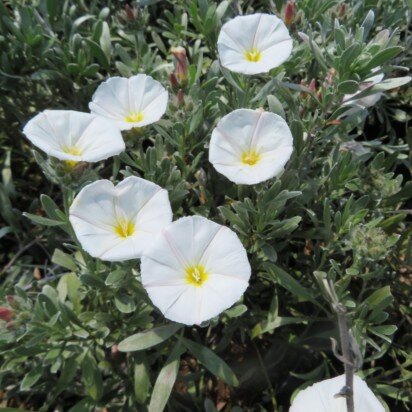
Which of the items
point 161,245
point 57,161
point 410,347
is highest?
point 57,161

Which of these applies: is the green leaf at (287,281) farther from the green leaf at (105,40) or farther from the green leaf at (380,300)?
the green leaf at (105,40)

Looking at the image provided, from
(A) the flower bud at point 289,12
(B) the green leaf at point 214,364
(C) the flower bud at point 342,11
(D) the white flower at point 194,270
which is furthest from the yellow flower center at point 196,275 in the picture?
(C) the flower bud at point 342,11

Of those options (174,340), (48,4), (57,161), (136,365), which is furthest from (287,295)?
(48,4)

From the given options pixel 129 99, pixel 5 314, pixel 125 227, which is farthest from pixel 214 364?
pixel 129 99

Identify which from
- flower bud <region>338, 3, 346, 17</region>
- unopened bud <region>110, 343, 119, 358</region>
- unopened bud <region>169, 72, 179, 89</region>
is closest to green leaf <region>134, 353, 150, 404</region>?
unopened bud <region>110, 343, 119, 358</region>

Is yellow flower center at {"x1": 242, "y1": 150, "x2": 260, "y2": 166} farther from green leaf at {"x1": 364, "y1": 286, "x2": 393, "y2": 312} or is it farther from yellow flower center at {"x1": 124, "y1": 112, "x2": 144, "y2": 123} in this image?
green leaf at {"x1": 364, "y1": 286, "x2": 393, "y2": 312}

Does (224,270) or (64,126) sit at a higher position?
(64,126)

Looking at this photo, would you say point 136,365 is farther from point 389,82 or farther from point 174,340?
point 389,82

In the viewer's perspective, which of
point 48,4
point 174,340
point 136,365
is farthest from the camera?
point 48,4
